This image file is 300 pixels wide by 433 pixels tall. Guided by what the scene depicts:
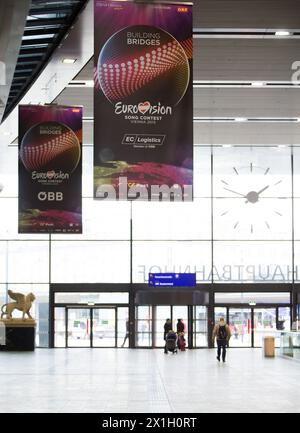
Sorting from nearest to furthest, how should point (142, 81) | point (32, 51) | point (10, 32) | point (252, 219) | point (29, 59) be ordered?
point (142, 81) < point (10, 32) < point (32, 51) < point (29, 59) < point (252, 219)

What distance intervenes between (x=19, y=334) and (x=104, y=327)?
5965mm

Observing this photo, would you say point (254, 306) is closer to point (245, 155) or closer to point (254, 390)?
point (245, 155)

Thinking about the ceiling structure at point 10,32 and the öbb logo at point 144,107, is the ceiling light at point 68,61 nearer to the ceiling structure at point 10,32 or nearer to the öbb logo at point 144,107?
the ceiling structure at point 10,32

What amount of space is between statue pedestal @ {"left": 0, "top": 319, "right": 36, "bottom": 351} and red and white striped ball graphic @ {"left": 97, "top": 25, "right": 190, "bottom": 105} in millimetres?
21421

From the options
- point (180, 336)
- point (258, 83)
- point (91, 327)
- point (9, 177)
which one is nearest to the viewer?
point (258, 83)

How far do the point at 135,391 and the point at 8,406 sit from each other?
10.4 ft

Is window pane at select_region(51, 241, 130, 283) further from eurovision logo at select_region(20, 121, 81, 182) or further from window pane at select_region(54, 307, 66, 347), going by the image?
eurovision logo at select_region(20, 121, 81, 182)

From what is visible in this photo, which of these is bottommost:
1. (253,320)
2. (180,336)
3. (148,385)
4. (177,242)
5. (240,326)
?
(180,336)

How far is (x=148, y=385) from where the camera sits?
56.7 feet

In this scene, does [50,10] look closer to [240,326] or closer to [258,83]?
[258,83]

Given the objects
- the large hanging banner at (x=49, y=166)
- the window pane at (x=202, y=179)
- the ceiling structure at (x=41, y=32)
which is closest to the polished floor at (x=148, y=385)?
the large hanging banner at (x=49, y=166)

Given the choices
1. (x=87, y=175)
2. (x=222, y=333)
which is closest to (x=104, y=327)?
(x=87, y=175)

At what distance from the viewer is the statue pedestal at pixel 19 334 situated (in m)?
31.6

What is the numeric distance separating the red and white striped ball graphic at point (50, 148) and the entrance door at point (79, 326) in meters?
21.1
